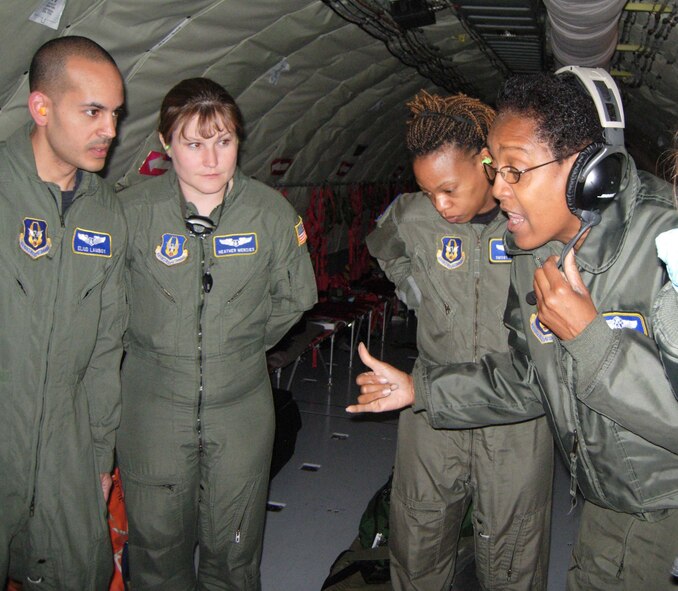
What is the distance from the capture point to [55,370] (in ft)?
7.75

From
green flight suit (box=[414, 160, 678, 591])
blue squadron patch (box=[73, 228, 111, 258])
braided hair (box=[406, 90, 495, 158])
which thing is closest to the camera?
green flight suit (box=[414, 160, 678, 591])

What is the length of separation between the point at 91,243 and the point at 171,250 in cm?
32

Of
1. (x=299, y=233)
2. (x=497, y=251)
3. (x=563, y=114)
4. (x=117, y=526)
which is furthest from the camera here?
(x=117, y=526)

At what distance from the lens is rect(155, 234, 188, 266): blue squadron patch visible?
104 inches

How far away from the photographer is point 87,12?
3.13m

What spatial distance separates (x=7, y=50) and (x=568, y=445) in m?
2.79

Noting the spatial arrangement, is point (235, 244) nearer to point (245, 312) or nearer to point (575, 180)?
point (245, 312)

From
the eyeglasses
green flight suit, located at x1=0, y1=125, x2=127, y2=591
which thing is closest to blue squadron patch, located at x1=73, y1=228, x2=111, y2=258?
green flight suit, located at x1=0, y1=125, x2=127, y2=591

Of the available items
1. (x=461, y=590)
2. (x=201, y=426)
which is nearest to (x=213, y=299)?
(x=201, y=426)

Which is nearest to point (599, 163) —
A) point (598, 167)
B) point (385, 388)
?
point (598, 167)

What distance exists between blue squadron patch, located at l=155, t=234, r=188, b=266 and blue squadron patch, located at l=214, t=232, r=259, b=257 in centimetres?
13

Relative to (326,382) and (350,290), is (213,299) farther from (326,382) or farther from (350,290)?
(350,290)

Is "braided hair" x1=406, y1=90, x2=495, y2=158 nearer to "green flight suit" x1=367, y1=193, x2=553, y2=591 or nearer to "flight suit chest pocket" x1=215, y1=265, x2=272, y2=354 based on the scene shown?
"green flight suit" x1=367, y1=193, x2=553, y2=591

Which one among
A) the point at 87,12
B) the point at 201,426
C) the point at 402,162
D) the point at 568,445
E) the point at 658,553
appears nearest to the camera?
the point at 658,553
